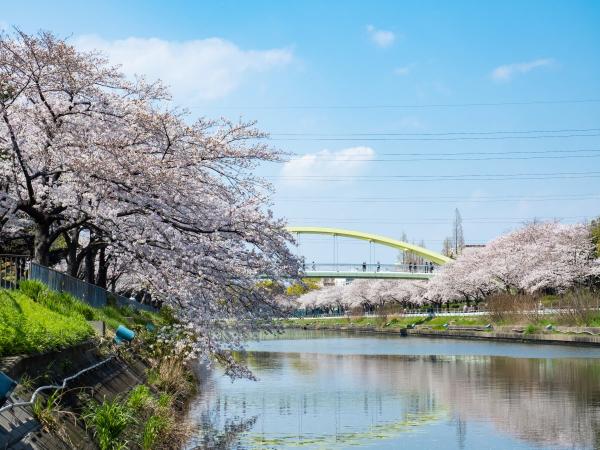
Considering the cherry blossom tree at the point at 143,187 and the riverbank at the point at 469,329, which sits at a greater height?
the cherry blossom tree at the point at 143,187

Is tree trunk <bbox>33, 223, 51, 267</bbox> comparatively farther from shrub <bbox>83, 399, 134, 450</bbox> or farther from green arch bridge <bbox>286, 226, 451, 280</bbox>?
green arch bridge <bbox>286, 226, 451, 280</bbox>

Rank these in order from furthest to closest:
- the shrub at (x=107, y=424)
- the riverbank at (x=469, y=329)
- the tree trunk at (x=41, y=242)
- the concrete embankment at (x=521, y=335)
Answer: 1. the riverbank at (x=469, y=329)
2. the concrete embankment at (x=521, y=335)
3. the tree trunk at (x=41, y=242)
4. the shrub at (x=107, y=424)

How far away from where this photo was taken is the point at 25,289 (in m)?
14.0

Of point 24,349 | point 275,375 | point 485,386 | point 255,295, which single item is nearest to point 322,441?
point 255,295

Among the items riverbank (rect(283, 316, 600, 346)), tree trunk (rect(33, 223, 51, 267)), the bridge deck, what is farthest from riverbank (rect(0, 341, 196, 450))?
the bridge deck

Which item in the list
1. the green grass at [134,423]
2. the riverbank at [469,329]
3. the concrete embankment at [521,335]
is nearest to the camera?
the green grass at [134,423]

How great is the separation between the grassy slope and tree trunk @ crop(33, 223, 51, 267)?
1.20 meters

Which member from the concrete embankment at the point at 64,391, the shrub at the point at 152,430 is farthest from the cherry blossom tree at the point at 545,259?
the shrub at the point at 152,430

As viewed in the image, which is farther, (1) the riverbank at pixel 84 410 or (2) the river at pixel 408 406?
(2) the river at pixel 408 406

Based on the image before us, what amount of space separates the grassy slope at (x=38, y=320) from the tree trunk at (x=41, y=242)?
1195 mm

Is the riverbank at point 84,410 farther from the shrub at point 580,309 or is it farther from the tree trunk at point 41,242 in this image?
the shrub at point 580,309

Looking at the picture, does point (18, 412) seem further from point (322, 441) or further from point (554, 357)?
point (554, 357)

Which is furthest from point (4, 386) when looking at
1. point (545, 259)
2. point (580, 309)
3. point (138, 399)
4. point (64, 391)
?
point (545, 259)

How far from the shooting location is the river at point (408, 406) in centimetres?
1477
